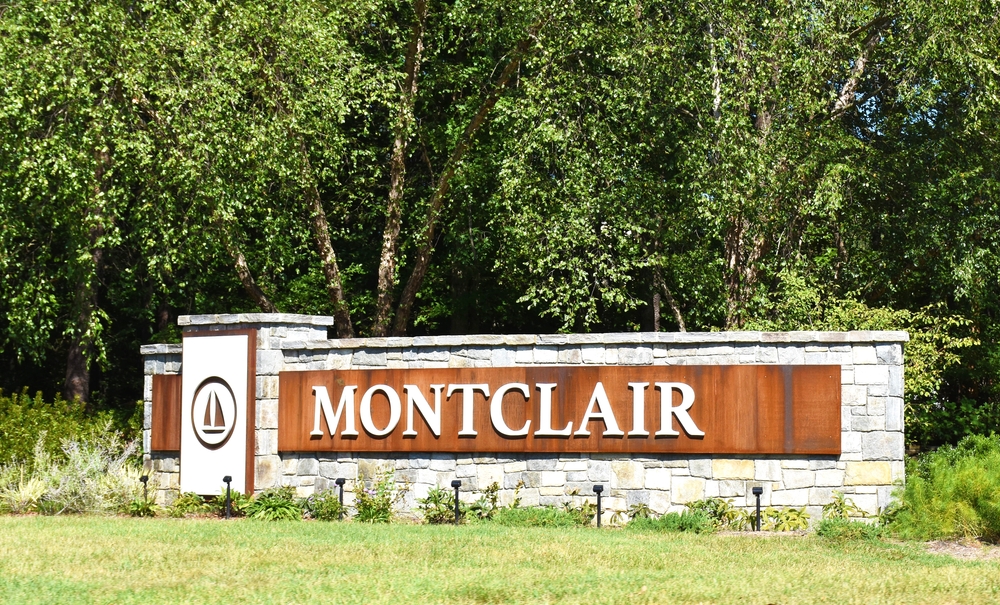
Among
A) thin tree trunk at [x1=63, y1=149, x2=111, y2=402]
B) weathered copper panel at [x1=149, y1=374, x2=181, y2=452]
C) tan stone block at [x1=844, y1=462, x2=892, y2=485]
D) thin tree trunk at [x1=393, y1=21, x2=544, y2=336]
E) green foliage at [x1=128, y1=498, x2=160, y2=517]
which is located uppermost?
thin tree trunk at [x1=393, y1=21, x2=544, y2=336]

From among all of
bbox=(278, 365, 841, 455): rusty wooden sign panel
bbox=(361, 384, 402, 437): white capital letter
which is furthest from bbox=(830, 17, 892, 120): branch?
bbox=(361, 384, 402, 437): white capital letter

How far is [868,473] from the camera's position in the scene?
47.1 feet

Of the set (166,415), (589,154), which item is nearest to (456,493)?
(166,415)

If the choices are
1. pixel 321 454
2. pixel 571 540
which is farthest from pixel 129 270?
pixel 571 540

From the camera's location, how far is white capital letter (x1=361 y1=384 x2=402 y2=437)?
1594 cm

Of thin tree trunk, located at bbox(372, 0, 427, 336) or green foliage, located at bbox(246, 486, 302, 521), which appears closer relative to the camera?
green foliage, located at bbox(246, 486, 302, 521)

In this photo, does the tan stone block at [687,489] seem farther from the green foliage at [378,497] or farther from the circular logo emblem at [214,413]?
the circular logo emblem at [214,413]

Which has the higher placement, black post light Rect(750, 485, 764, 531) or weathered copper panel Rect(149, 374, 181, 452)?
weathered copper panel Rect(149, 374, 181, 452)

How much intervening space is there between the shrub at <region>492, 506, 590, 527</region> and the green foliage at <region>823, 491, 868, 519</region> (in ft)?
9.48

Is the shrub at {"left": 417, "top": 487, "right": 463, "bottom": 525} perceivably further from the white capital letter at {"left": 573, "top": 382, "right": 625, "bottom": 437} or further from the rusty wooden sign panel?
the white capital letter at {"left": 573, "top": 382, "right": 625, "bottom": 437}

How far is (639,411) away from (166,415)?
7080mm

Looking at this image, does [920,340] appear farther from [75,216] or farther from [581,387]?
[75,216]

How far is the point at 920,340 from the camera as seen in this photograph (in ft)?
65.0

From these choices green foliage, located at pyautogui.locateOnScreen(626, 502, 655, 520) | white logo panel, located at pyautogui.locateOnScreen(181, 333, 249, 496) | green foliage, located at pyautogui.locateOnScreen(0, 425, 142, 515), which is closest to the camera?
green foliage, located at pyautogui.locateOnScreen(626, 502, 655, 520)
